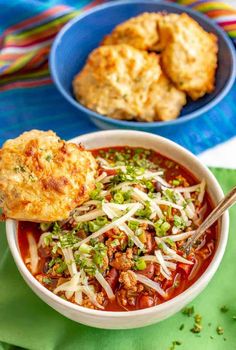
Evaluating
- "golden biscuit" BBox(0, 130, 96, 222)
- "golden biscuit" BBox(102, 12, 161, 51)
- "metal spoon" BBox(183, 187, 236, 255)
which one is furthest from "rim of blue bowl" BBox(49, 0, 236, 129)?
"metal spoon" BBox(183, 187, 236, 255)

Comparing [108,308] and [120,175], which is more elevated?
[120,175]

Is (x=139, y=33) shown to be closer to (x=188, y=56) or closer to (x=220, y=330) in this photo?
(x=188, y=56)

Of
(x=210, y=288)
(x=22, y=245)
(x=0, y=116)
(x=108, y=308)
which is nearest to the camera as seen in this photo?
(x=108, y=308)

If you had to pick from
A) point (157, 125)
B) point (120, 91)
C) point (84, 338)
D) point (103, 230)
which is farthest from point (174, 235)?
point (120, 91)

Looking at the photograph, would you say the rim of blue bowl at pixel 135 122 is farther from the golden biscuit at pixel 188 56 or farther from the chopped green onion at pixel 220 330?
the chopped green onion at pixel 220 330

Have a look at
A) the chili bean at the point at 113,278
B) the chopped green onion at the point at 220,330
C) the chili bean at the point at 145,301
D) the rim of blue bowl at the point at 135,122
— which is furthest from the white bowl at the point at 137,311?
the rim of blue bowl at the point at 135,122

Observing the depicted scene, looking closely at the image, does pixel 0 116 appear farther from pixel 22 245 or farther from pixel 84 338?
pixel 84 338

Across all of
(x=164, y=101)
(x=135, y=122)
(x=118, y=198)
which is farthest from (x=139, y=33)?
(x=118, y=198)

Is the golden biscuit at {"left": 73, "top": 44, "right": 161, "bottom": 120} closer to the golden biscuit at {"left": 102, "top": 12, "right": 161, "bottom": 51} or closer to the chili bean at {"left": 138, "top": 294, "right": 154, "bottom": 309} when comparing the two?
the golden biscuit at {"left": 102, "top": 12, "right": 161, "bottom": 51}
